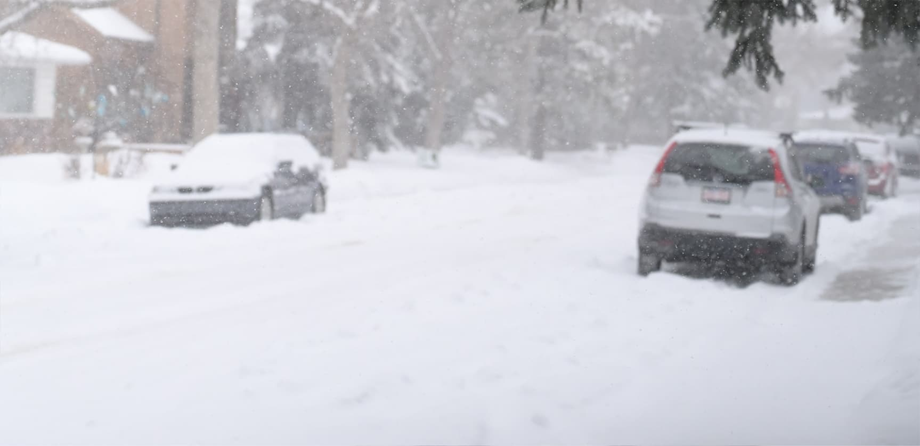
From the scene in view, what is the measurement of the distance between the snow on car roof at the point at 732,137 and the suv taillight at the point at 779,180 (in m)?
0.21

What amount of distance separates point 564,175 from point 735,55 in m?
31.7

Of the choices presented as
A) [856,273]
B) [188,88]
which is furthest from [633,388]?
[188,88]

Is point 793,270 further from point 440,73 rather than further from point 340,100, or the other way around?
point 440,73

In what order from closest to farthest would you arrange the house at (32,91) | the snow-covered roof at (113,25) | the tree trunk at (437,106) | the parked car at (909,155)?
the house at (32,91), the snow-covered roof at (113,25), the tree trunk at (437,106), the parked car at (909,155)

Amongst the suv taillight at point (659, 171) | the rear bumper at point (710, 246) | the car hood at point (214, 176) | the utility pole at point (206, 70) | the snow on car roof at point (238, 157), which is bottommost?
the rear bumper at point (710, 246)

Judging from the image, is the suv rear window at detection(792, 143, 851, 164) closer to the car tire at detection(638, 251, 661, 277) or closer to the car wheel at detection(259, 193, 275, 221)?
the car tire at detection(638, 251, 661, 277)

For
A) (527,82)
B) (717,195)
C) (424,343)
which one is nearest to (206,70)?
(717,195)

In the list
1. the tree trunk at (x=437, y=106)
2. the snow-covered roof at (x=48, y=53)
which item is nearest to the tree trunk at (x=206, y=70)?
the snow-covered roof at (x=48, y=53)

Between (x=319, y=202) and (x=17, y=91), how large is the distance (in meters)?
16.6

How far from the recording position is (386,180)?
3127 centimetres

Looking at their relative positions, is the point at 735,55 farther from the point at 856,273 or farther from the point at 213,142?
the point at 213,142

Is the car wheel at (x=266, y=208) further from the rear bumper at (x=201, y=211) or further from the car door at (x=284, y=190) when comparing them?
the rear bumper at (x=201, y=211)

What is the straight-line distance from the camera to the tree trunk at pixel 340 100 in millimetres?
32625

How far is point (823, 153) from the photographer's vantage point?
21.2 m
